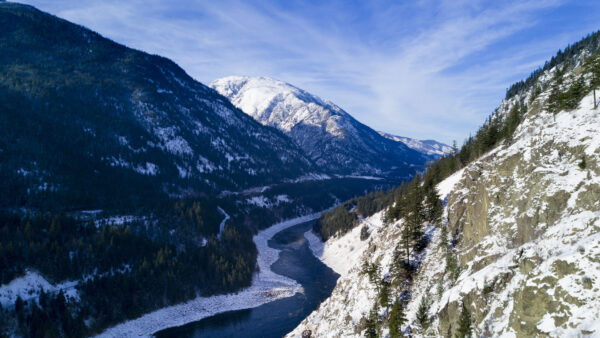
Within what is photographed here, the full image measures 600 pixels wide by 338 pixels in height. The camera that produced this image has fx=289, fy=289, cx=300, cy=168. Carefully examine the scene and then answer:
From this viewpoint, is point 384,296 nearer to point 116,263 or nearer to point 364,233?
point 364,233

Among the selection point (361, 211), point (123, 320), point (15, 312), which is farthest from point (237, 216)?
point (15, 312)

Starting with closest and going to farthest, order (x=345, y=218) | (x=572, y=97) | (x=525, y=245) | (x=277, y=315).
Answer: (x=525, y=245), (x=572, y=97), (x=277, y=315), (x=345, y=218)

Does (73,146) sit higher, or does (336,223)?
(73,146)

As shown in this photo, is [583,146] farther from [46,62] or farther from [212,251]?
[46,62]

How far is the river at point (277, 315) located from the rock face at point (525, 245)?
27903mm

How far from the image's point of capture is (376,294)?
39.7 meters

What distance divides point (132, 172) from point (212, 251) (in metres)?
87.8

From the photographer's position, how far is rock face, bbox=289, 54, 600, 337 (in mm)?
17812

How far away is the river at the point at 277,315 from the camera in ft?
208

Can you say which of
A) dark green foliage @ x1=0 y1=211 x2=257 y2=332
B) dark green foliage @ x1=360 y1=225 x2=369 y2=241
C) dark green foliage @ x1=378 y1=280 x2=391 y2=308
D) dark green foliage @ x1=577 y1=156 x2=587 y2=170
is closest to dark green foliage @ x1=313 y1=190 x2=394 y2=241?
dark green foliage @ x1=360 y1=225 x2=369 y2=241

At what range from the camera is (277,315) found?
6962cm

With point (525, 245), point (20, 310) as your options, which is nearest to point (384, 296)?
point (525, 245)

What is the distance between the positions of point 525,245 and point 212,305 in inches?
2861

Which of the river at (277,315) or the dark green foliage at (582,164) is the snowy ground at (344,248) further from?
the dark green foliage at (582,164)
